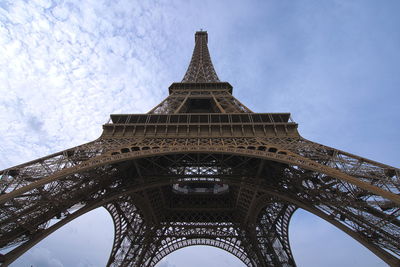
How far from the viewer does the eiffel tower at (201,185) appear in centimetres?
981

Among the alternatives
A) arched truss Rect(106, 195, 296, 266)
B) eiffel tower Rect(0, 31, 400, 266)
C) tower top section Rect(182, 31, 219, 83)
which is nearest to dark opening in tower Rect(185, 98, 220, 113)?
eiffel tower Rect(0, 31, 400, 266)

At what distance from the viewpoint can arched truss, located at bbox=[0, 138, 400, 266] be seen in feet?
30.6

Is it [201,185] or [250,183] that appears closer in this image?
[250,183]

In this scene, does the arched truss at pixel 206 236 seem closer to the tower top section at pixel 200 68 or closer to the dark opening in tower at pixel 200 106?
the dark opening in tower at pixel 200 106

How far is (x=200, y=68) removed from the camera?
29.9 m

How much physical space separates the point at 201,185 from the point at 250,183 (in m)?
11.9

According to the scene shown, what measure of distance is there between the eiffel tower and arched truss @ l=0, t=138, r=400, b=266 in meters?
0.05

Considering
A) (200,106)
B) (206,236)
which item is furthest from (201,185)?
(200,106)

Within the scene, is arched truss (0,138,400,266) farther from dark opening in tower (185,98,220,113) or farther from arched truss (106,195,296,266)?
dark opening in tower (185,98,220,113)

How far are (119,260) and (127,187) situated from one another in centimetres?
1130

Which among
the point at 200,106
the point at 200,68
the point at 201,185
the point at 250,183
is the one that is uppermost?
the point at 200,68

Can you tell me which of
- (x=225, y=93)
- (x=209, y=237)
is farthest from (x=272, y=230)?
(x=225, y=93)

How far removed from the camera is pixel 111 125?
1561 centimetres

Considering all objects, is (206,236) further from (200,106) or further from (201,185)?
(200,106)
